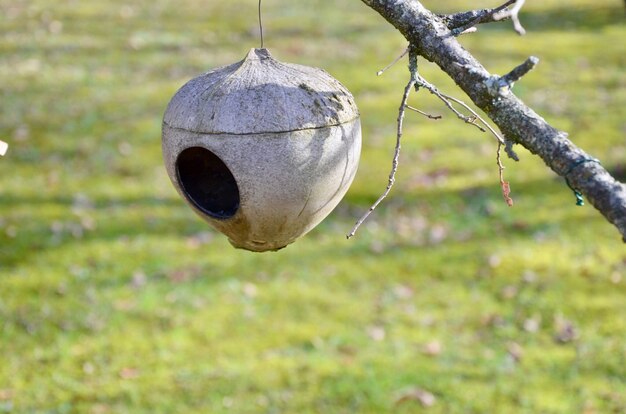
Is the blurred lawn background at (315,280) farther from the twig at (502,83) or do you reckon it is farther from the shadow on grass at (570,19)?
the twig at (502,83)

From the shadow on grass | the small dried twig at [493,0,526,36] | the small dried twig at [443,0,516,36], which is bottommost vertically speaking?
the shadow on grass

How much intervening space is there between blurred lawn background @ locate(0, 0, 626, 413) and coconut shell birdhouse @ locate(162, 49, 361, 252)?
2916 millimetres

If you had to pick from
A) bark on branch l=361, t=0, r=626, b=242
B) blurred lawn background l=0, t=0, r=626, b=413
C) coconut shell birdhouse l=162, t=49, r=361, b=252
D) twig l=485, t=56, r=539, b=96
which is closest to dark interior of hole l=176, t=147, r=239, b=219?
coconut shell birdhouse l=162, t=49, r=361, b=252

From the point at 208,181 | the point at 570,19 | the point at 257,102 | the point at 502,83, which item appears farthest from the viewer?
the point at 570,19

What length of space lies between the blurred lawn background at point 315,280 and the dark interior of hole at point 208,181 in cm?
255

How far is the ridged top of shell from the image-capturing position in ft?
8.04

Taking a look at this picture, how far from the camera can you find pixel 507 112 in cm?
192

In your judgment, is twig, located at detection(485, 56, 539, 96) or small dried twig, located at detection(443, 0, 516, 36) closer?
twig, located at detection(485, 56, 539, 96)

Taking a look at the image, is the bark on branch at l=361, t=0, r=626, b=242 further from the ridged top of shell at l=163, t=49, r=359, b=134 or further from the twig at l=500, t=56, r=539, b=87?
the ridged top of shell at l=163, t=49, r=359, b=134

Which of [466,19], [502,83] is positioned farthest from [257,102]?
[502,83]

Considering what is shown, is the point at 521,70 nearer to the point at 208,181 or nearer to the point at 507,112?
the point at 507,112

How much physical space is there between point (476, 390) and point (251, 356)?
1588 millimetres

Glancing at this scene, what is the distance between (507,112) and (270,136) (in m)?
0.81

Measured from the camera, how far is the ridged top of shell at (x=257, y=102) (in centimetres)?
245
